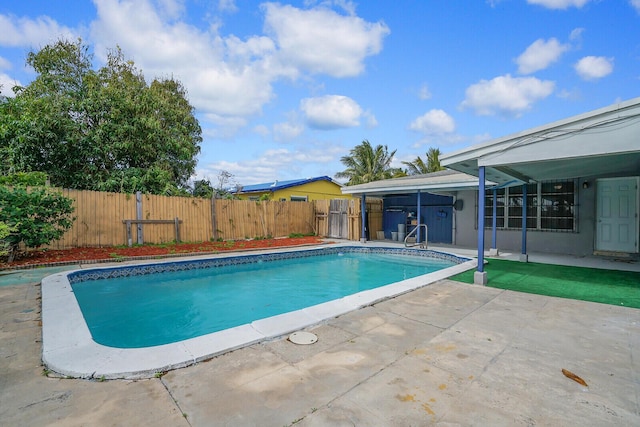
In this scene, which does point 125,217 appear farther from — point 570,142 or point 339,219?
point 570,142

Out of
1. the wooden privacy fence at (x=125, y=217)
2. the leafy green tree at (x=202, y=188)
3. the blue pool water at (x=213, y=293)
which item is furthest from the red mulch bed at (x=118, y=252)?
the leafy green tree at (x=202, y=188)

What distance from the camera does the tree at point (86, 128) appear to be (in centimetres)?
1023

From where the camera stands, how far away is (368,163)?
23.7 metres

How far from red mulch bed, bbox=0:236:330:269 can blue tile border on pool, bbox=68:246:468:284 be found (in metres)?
0.76

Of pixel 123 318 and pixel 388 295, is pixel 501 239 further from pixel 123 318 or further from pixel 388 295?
pixel 123 318

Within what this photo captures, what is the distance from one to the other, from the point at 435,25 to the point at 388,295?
9.18 metres

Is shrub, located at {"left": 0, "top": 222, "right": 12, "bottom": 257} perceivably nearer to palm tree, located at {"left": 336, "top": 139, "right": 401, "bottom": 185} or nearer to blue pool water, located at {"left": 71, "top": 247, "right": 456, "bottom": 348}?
blue pool water, located at {"left": 71, "top": 247, "right": 456, "bottom": 348}

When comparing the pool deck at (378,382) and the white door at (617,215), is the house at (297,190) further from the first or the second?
the pool deck at (378,382)

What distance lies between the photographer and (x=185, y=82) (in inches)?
669

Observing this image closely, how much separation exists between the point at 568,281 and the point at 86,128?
14.9 meters

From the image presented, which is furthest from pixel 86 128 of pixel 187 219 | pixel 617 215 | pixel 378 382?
pixel 617 215

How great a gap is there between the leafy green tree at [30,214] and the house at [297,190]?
1111cm

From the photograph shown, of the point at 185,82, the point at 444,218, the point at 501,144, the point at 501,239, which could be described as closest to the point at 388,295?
the point at 501,144

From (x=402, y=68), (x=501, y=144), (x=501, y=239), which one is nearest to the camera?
(x=501, y=144)
